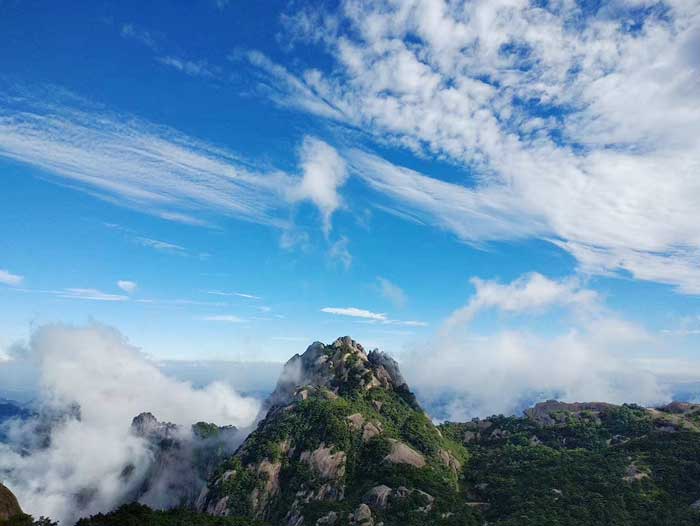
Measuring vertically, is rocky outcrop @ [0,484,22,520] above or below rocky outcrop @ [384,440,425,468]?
above

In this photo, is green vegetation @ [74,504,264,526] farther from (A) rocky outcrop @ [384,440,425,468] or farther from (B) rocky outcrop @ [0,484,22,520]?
(A) rocky outcrop @ [384,440,425,468]

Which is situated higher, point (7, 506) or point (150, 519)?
point (7, 506)

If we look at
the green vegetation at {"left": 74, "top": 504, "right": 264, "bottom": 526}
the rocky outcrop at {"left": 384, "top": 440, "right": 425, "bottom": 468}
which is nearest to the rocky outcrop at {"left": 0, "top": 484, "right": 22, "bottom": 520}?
the green vegetation at {"left": 74, "top": 504, "right": 264, "bottom": 526}

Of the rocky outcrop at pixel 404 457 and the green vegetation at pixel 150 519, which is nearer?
the green vegetation at pixel 150 519

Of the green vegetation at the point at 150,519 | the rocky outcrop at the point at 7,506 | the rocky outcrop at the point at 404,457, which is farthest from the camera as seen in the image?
the rocky outcrop at the point at 404,457

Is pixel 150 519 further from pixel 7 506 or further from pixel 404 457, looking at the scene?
pixel 404 457

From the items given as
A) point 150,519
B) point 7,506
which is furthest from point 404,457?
point 7,506

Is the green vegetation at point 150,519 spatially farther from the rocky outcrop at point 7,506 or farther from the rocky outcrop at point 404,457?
the rocky outcrop at point 404,457

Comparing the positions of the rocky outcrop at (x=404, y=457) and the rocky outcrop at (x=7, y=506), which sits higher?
the rocky outcrop at (x=7, y=506)

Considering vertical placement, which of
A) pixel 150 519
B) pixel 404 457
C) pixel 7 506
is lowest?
pixel 150 519

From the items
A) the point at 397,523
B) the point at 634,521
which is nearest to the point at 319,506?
the point at 397,523

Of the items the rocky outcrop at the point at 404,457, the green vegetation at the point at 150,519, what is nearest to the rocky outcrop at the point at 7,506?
the green vegetation at the point at 150,519

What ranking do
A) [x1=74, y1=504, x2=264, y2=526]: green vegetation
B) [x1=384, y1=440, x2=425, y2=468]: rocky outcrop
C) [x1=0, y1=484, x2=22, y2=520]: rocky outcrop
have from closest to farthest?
[x1=0, y1=484, x2=22, y2=520]: rocky outcrop
[x1=74, y1=504, x2=264, y2=526]: green vegetation
[x1=384, y1=440, x2=425, y2=468]: rocky outcrop

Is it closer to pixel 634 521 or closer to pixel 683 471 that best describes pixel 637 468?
pixel 683 471
